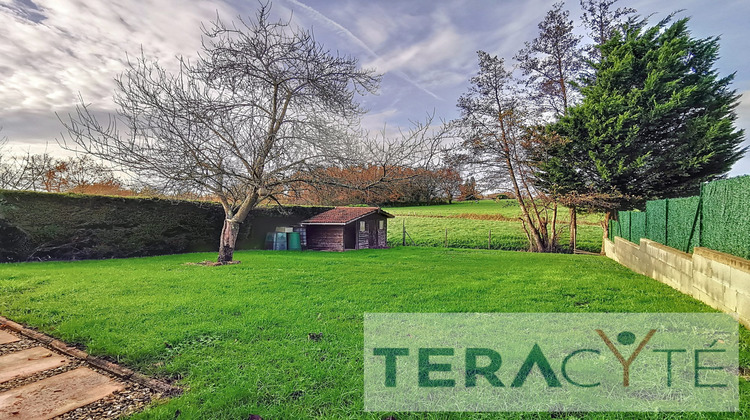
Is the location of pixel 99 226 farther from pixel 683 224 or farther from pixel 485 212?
pixel 485 212

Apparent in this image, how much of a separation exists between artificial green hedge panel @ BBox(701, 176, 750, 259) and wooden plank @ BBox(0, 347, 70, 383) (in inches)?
356

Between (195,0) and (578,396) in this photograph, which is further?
(195,0)

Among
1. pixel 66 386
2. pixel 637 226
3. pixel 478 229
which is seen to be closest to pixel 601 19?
pixel 637 226

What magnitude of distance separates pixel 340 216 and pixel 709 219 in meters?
15.4

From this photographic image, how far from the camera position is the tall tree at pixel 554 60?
735 inches

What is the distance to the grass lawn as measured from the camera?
8.64 feet

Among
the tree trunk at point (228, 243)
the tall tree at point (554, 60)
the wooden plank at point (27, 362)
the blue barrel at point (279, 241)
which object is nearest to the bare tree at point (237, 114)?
the tree trunk at point (228, 243)

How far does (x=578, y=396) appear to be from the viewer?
8.36ft

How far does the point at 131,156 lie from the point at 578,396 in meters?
10.6

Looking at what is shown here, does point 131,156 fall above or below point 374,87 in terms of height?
below

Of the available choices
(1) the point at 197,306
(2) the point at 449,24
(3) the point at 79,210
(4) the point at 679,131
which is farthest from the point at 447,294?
(4) the point at 679,131

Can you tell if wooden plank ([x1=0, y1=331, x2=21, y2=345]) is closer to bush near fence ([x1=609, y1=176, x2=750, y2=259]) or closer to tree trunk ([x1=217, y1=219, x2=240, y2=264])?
tree trunk ([x1=217, y1=219, x2=240, y2=264])

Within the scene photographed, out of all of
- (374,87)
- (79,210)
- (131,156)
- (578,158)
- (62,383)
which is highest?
(374,87)

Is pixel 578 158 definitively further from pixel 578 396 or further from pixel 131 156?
pixel 131 156
